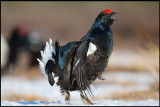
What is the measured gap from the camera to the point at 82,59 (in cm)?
284

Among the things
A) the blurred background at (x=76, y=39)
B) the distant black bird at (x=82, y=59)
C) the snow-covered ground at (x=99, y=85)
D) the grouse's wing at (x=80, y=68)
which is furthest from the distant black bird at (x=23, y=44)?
the grouse's wing at (x=80, y=68)

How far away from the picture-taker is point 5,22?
14.7 metres

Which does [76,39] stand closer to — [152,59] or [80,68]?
[152,59]

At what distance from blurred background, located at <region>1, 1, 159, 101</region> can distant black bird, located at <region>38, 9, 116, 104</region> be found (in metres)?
0.99

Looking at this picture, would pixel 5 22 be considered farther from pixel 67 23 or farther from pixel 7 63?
pixel 7 63

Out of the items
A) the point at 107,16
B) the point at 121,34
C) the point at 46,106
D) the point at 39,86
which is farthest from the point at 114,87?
the point at 121,34

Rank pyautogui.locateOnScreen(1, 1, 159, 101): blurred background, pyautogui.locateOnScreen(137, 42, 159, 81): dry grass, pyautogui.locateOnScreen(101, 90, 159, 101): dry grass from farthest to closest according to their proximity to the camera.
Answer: pyautogui.locateOnScreen(1, 1, 159, 101): blurred background, pyautogui.locateOnScreen(137, 42, 159, 81): dry grass, pyautogui.locateOnScreen(101, 90, 159, 101): dry grass

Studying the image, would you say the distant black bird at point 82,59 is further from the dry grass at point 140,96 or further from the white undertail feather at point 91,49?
the dry grass at point 140,96

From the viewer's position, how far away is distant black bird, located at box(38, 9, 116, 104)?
2.86m

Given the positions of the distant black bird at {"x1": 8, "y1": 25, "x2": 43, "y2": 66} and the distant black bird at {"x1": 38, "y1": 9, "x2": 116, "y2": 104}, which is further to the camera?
the distant black bird at {"x1": 8, "y1": 25, "x2": 43, "y2": 66}

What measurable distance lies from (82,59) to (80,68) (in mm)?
76

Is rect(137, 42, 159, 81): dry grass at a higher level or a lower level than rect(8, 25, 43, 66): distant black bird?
lower

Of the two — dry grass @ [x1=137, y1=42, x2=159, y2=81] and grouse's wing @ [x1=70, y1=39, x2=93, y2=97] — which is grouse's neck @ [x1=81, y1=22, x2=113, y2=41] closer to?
grouse's wing @ [x1=70, y1=39, x2=93, y2=97]

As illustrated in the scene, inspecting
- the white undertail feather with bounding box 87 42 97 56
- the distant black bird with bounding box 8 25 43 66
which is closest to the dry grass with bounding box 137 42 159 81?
the white undertail feather with bounding box 87 42 97 56
